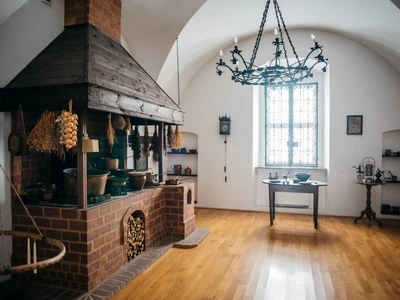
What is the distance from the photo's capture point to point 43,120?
2834 millimetres

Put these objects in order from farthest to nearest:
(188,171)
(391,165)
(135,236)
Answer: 1. (188,171)
2. (391,165)
3. (135,236)

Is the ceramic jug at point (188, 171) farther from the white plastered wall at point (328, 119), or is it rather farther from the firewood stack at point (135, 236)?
the firewood stack at point (135, 236)

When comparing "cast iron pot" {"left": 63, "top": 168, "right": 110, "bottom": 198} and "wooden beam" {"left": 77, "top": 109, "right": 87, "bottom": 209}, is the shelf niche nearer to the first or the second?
"cast iron pot" {"left": 63, "top": 168, "right": 110, "bottom": 198}

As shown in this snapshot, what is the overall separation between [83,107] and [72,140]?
32 cm

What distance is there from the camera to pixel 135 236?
3838 mm

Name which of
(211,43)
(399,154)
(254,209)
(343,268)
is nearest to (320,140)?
(399,154)

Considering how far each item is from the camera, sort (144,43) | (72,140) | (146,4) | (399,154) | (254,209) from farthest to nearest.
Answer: (254,209)
(399,154)
(144,43)
(146,4)
(72,140)

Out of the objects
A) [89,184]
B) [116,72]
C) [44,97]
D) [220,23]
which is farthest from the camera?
[220,23]

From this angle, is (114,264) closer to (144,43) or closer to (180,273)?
(180,273)

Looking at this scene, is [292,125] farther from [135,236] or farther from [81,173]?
[81,173]

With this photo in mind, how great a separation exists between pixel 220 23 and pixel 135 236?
12.4 ft

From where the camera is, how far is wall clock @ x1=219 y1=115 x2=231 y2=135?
21.5ft

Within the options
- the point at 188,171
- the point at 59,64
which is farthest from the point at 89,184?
the point at 188,171

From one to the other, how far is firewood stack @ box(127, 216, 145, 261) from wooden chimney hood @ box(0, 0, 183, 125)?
4.60 feet
